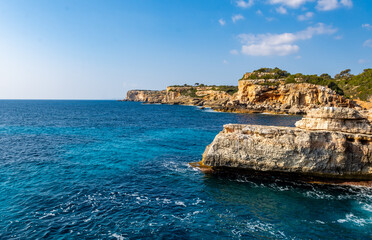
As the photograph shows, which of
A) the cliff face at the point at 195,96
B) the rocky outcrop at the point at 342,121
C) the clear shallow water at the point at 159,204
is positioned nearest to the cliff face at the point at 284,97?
the cliff face at the point at 195,96

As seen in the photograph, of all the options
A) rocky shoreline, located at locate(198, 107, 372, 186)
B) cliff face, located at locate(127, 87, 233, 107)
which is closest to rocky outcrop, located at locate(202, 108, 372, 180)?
rocky shoreline, located at locate(198, 107, 372, 186)

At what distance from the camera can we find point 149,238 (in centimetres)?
1079

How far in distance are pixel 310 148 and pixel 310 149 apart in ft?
0.25

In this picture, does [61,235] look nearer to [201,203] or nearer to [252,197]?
[201,203]

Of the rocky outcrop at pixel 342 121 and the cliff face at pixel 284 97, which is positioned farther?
the cliff face at pixel 284 97

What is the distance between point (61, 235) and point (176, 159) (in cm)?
1425

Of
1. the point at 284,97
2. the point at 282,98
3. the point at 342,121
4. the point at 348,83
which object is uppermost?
the point at 348,83

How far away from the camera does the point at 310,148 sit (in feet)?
56.3

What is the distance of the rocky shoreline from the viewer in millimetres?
17109

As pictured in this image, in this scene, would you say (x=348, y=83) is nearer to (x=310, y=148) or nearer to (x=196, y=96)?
(x=196, y=96)

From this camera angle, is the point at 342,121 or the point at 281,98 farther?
the point at 281,98

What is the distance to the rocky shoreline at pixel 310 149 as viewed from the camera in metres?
17.1

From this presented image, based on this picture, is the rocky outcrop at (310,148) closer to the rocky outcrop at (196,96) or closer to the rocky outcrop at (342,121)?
the rocky outcrop at (342,121)

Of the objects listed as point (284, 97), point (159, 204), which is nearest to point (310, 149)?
point (159, 204)
